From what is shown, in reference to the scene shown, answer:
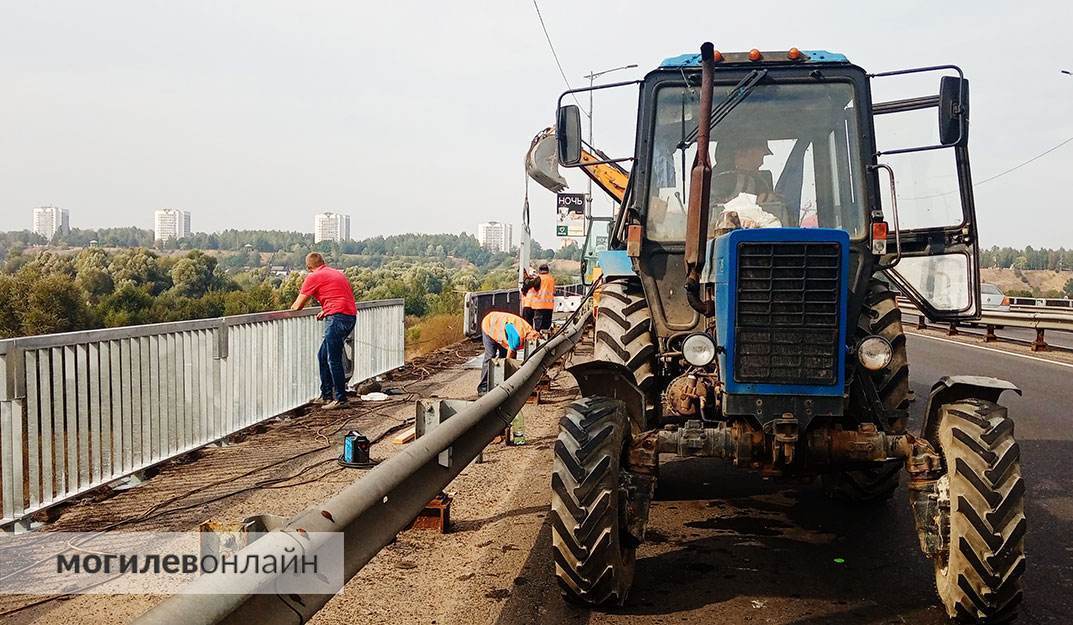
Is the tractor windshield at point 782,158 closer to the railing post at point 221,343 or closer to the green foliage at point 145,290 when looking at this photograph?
the railing post at point 221,343

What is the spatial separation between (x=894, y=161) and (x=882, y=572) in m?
2.75

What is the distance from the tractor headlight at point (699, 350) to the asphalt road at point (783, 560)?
3.84ft

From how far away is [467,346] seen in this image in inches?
832

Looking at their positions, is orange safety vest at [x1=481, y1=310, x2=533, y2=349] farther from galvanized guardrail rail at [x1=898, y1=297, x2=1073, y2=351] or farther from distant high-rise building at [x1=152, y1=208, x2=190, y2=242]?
distant high-rise building at [x1=152, y1=208, x2=190, y2=242]

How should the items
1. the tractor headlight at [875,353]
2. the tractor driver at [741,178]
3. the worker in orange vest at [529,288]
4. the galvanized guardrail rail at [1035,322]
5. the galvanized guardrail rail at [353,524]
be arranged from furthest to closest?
1. the galvanized guardrail rail at [1035,322]
2. the worker in orange vest at [529,288]
3. the tractor driver at [741,178]
4. the tractor headlight at [875,353]
5. the galvanized guardrail rail at [353,524]

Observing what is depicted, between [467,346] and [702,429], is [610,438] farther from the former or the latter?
[467,346]

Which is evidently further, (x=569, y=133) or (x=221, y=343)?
(x=221, y=343)

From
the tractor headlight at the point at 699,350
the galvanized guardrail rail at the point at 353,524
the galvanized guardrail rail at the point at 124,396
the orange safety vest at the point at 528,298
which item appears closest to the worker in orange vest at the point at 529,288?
the orange safety vest at the point at 528,298

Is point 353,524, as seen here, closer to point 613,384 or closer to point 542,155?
point 613,384

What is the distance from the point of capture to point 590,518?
14.2ft

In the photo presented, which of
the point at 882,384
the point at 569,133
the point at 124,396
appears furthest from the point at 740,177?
the point at 124,396

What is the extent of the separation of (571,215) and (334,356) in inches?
540

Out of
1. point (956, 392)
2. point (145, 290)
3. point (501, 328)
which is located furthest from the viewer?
point (145, 290)

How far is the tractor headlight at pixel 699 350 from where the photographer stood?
16.6 ft
